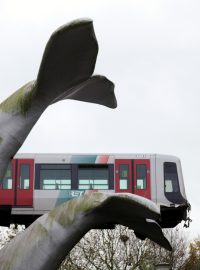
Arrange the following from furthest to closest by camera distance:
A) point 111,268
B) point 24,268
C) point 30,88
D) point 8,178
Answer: point 111,268, point 8,178, point 30,88, point 24,268

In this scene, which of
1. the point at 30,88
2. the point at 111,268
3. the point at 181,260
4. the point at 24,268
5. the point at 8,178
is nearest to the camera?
the point at 24,268

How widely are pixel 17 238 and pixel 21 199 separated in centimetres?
1772

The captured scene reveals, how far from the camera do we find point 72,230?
4.88 meters

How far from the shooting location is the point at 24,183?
22391 mm

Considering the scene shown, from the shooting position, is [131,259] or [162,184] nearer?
[162,184]

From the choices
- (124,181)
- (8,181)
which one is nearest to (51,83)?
(8,181)

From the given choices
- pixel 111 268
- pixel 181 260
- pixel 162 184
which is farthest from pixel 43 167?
pixel 181 260

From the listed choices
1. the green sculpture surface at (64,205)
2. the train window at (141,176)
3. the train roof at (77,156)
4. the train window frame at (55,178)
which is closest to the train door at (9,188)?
the train roof at (77,156)

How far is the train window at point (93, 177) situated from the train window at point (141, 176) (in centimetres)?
109

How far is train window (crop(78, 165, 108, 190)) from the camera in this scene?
22.4m

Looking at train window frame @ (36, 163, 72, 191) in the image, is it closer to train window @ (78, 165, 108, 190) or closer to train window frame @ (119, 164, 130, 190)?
train window @ (78, 165, 108, 190)

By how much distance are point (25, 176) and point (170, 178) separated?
4.98 meters

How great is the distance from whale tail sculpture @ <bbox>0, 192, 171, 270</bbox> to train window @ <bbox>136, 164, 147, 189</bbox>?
17719mm

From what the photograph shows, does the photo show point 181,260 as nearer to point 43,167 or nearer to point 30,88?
point 43,167
